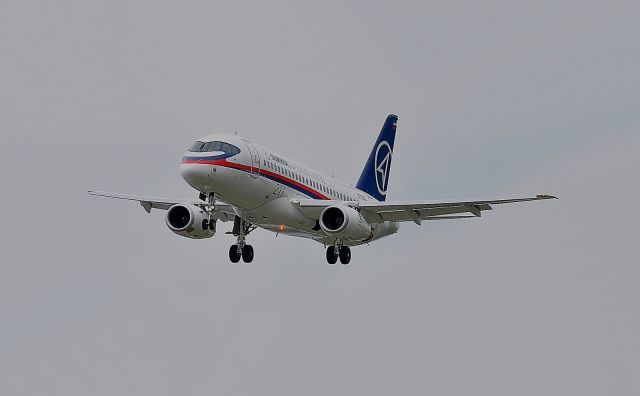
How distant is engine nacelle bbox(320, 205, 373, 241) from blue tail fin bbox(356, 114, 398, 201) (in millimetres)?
11146

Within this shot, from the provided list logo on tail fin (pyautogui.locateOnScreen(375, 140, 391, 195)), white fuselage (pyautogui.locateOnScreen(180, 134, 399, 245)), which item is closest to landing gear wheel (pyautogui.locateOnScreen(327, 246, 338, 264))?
white fuselage (pyautogui.locateOnScreen(180, 134, 399, 245))

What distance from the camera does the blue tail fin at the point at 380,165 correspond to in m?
67.2

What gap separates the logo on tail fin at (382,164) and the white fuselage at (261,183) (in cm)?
866

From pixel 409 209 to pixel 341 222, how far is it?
3.66 m

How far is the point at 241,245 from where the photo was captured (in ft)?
188

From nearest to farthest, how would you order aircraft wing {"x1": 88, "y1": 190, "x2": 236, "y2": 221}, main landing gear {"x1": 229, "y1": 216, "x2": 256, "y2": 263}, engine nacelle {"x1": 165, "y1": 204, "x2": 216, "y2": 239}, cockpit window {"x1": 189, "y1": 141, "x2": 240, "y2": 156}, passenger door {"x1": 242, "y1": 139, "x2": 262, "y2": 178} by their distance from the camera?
1. cockpit window {"x1": 189, "y1": 141, "x2": 240, "y2": 156}
2. passenger door {"x1": 242, "y1": 139, "x2": 262, "y2": 178}
3. engine nacelle {"x1": 165, "y1": 204, "x2": 216, "y2": 239}
4. main landing gear {"x1": 229, "y1": 216, "x2": 256, "y2": 263}
5. aircraft wing {"x1": 88, "y1": 190, "x2": 236, "y2": 221}

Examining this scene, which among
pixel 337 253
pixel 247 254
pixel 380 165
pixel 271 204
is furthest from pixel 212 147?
pixel 380 165

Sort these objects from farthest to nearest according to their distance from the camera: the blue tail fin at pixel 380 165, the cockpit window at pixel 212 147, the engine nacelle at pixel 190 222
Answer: the blue tail fin at pixel 380 165 < the engine nacelle at pixel 190 222 < the cockpit window at pixel 212 147

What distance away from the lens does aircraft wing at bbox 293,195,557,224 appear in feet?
181

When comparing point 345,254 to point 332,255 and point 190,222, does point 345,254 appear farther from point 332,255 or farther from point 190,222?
point 190,222

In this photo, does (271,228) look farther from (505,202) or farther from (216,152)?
(505,202)

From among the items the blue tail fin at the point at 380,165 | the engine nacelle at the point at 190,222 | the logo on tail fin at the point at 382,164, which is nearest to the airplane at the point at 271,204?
the engine nacelle at the point at 190,222

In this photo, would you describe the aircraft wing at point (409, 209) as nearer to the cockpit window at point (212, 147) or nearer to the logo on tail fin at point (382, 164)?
the cockpit window at point (212, 147)

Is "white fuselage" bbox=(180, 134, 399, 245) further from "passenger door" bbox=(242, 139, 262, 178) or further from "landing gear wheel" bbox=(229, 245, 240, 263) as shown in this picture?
"landing gear wheel" bbox=(229, 245, 240, 263)
